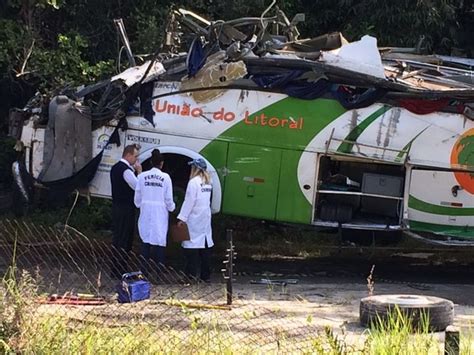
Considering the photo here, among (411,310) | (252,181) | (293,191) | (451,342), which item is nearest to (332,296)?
(293,191)

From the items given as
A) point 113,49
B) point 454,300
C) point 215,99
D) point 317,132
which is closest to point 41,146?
point 215,99

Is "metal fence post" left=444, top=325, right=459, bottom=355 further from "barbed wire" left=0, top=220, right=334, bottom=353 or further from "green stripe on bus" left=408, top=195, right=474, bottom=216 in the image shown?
"green stripe on bus" left=408, top=195, right=474, bottom=216

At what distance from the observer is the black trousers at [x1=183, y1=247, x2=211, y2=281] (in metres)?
10.3

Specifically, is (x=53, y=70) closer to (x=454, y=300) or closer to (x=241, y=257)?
(x=241, y=257)

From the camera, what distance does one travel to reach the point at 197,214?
10.2 metres

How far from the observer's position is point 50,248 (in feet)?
38.5

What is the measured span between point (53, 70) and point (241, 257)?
4103mm

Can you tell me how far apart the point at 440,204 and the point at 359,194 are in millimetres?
967

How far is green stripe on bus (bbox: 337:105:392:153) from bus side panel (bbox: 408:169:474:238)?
2.61 feet

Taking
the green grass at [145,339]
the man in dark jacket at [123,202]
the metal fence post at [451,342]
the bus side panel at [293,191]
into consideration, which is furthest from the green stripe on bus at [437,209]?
the metal fence post at [451,342]

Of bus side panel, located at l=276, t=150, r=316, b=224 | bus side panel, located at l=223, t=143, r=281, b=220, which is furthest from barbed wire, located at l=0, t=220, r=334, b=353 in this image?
bus side panel, located at l=276, t=150, r=316, b=224

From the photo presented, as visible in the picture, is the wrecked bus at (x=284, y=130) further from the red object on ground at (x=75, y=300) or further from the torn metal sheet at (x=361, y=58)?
the red object on ground at (x=75, y=300)

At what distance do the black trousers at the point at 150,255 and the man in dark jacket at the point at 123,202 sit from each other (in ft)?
0.71

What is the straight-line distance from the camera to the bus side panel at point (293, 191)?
1028 centimetres
